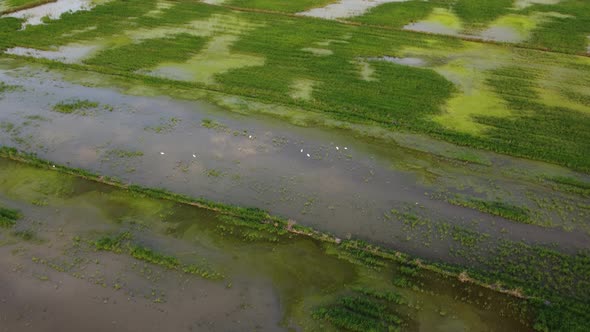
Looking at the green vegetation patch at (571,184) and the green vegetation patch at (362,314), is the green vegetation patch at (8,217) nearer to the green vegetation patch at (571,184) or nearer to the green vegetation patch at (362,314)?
the green vegetation patch at (362,314)

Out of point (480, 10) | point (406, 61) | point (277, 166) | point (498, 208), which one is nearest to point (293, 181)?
point (277, 166)

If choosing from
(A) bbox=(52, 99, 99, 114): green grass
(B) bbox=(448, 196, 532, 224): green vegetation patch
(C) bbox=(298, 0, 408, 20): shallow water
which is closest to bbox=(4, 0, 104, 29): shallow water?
(A) bbox=(52, 99, 99, 114): green grass

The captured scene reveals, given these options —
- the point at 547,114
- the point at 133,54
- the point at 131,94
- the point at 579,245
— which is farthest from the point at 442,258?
the point at 133,54

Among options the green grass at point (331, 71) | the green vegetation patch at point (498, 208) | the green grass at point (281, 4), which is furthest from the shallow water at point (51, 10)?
the green vegetation patch at point (498, 208)

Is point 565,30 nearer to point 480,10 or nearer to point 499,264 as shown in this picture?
point 480,10

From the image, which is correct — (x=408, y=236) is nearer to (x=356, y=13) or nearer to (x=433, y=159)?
(x=433, y=159)
